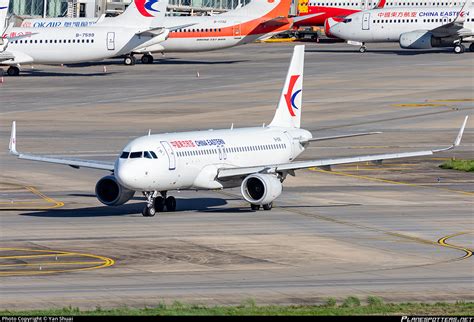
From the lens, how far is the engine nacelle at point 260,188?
54.7 metres

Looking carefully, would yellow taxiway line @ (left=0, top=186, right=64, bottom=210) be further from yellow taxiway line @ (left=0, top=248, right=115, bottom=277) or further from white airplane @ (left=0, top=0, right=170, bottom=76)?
white airplane @ (left=0, top=0, right=170, bottom=76)

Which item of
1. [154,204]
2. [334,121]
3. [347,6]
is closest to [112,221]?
[154,204]

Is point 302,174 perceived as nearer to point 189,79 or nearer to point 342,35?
point 189,79

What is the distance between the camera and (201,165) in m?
55.2

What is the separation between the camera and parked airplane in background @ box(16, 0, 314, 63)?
5787 inches

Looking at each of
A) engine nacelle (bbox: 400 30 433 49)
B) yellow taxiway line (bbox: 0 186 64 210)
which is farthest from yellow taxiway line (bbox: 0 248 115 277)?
engine nacelle (bbox: 400 30 433 49)

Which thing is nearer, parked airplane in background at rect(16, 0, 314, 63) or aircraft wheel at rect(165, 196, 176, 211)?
aircraft wheel at rect(165, 196, 176, 211)

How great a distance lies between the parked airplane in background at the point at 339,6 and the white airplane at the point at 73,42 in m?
53.6

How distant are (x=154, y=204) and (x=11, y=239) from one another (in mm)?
9450

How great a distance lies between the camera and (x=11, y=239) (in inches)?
1911

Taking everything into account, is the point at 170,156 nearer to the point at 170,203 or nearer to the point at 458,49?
the point at 170,203

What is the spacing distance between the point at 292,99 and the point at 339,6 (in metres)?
133

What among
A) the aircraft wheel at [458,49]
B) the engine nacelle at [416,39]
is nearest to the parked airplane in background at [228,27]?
the engine nacelle at [416,39]

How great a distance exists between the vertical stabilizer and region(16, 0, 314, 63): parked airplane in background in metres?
83.3
